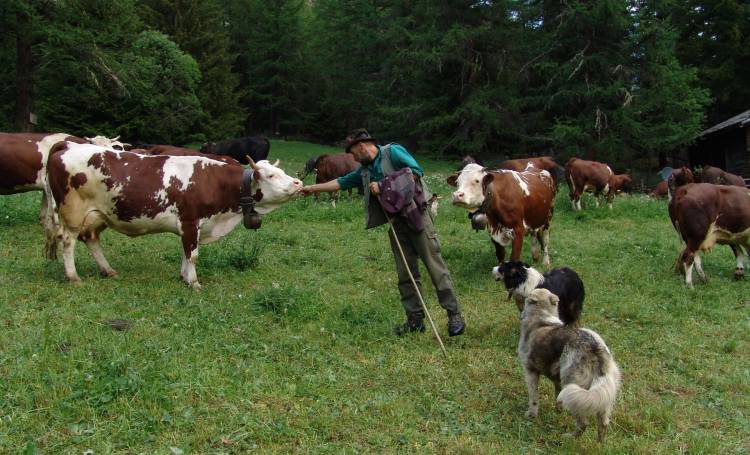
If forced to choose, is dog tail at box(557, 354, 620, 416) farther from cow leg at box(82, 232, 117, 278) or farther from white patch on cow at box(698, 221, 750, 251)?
cow leg at box(82, 232, 117, 278)

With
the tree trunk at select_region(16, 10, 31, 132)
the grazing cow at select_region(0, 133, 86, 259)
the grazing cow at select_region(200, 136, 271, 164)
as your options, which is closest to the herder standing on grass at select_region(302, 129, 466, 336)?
the grazing cow at select_region(0, 133, 86, 259)

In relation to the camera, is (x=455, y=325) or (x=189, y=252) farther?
(x=189, y=252)

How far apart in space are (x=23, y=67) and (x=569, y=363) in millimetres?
34633

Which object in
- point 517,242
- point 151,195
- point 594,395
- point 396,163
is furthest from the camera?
point 517,242

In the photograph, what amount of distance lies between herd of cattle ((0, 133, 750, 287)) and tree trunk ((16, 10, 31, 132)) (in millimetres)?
22287

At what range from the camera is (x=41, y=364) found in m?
5.39

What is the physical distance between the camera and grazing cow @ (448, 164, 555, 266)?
9.35m

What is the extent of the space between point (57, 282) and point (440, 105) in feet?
100

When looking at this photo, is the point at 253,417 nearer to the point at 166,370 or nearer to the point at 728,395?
the point at 166,370

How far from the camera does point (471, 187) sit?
367 inches

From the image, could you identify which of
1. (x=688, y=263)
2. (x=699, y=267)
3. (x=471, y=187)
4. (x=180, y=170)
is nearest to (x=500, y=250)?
(x=471, y=187)

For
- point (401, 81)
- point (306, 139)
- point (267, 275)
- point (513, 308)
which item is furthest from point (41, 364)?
point (306, 139)

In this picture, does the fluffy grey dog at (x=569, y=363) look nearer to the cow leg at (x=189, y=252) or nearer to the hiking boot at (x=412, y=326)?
the hiking boot at (x=412, y=326)

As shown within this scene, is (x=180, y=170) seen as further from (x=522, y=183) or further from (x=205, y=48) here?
(x=205, y=48)
